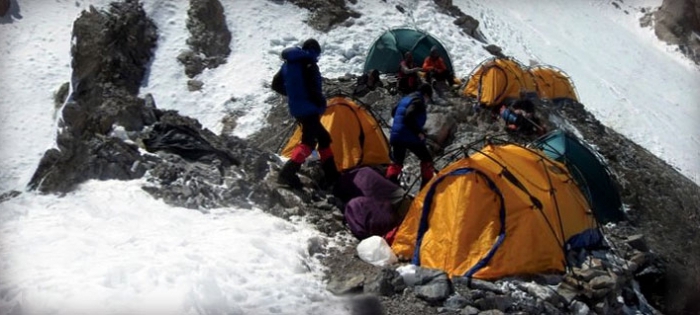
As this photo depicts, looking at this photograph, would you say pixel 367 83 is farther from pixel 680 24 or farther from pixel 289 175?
pixel 680 24


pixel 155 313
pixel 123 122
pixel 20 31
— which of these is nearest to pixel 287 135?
pixel 123 122

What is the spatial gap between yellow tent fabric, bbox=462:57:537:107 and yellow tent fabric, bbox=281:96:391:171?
4707mm

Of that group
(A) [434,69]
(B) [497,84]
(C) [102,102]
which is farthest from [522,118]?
(C) [102,102]

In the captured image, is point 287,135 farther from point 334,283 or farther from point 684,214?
point 684,214

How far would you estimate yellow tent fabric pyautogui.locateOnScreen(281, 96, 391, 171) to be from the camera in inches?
400

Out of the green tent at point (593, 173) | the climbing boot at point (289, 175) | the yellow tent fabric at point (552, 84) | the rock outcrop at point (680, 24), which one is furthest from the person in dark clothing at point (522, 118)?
the rock outcrop at point (680, 24)

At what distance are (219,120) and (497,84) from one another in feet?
19.6

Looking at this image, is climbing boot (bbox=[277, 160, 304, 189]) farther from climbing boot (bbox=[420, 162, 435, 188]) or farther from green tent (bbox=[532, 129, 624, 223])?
green tent (bbox=[532, 129, 624, 223])

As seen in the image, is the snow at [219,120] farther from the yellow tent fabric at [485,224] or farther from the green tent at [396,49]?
the yellow tent fabric at [485,224]

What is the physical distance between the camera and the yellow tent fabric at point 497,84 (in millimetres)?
14578

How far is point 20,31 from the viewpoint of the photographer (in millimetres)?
16844

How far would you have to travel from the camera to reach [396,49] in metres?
17.0

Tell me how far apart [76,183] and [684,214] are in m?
10.8

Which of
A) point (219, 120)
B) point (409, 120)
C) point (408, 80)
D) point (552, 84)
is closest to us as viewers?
point (409, 120)
